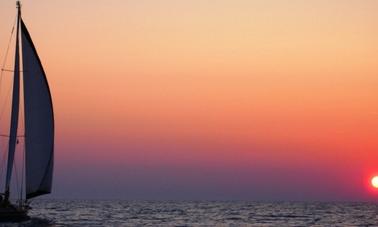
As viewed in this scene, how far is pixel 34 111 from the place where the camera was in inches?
1655

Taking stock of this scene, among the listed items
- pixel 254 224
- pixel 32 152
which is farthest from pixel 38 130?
pixel 254 224

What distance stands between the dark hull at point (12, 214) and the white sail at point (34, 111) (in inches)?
55.1

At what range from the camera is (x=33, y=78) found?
42031 millimetres

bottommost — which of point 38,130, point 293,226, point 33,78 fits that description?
point 293,226

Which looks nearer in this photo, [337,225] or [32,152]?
[32,152]

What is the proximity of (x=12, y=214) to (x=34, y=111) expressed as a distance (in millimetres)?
6701

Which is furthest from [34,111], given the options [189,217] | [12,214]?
[189,217]

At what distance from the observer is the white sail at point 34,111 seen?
41.9 m

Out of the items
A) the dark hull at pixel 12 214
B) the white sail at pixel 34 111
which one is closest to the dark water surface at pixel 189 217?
the dark hull at pixel 12 214

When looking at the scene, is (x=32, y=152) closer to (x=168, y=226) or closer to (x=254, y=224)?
(x=168, y=226)

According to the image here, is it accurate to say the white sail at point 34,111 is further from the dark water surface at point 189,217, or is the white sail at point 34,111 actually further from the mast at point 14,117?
the dark water surface at point 189,217

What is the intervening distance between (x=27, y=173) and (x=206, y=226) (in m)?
22.3

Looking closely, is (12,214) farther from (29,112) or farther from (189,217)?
(189,217)

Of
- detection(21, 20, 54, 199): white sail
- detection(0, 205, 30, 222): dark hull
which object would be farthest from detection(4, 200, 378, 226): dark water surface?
detection(21, 20, 54, 199): white sail
